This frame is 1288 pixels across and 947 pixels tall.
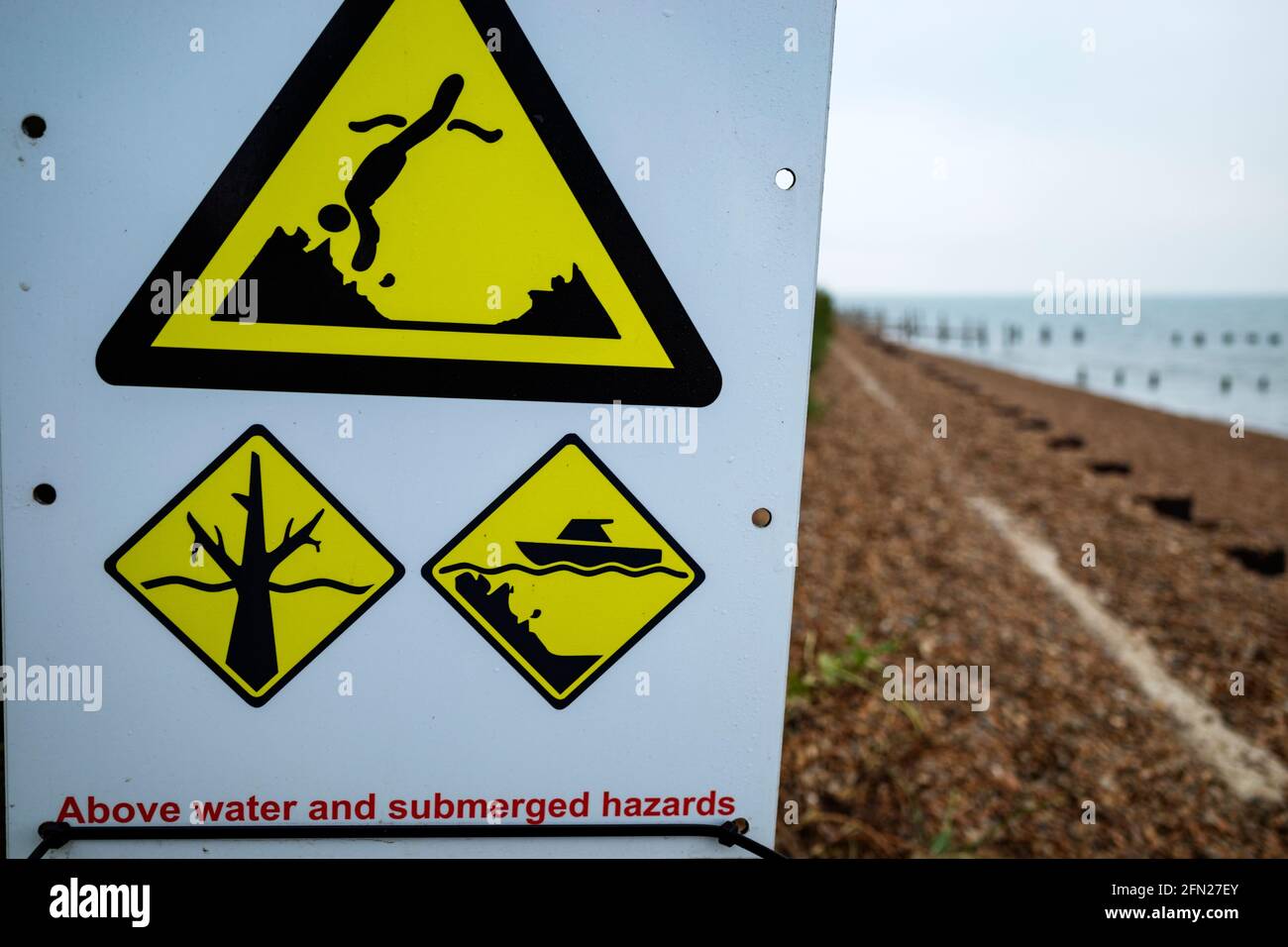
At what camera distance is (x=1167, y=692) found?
464 cm

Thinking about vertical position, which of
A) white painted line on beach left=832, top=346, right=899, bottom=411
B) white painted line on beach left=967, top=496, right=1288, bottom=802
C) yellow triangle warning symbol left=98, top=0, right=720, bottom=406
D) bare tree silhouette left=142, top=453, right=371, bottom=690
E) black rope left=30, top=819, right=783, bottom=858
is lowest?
white painted line on beach left=967, top=496, right=1288, bottom=802

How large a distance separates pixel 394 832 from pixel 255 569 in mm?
485

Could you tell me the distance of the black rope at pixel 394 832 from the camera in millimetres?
1187

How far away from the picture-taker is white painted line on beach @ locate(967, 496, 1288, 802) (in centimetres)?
389

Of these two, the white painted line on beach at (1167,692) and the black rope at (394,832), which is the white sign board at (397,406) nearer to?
the black rope at (394,832)

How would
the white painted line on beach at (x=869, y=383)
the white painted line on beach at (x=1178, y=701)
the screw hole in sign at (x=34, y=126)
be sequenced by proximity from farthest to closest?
the white painted line on beach at (x=869, y=383), the white painted line on beach at (x=1178, y=701), the screw hole in sign at (x=34, y=126)

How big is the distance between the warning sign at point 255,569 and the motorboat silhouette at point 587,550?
0.74 feet

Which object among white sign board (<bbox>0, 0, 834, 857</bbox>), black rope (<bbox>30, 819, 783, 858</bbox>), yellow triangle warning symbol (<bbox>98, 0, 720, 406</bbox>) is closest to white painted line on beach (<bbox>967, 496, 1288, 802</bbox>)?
black rope (<bbox>30, 819, 783, 858</bbox>)

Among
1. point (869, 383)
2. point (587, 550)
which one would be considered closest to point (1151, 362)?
point (869, 383)

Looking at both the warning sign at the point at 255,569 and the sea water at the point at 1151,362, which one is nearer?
the warning sign at the point at 255,569

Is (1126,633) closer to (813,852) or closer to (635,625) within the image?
(813,852)

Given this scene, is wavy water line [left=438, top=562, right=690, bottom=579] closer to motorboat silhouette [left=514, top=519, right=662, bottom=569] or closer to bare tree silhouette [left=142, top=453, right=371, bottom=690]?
motorboat silhouette [left=514, top=519, right=662, bottom=569]

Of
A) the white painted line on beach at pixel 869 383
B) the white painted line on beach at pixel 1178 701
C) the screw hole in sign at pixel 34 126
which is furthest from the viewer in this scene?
the white painted line on beach at pixel 869 383

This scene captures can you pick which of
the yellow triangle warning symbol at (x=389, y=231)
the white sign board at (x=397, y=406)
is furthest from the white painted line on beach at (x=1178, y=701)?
the yellow triangle warning symbol at (x=389, y=231)
